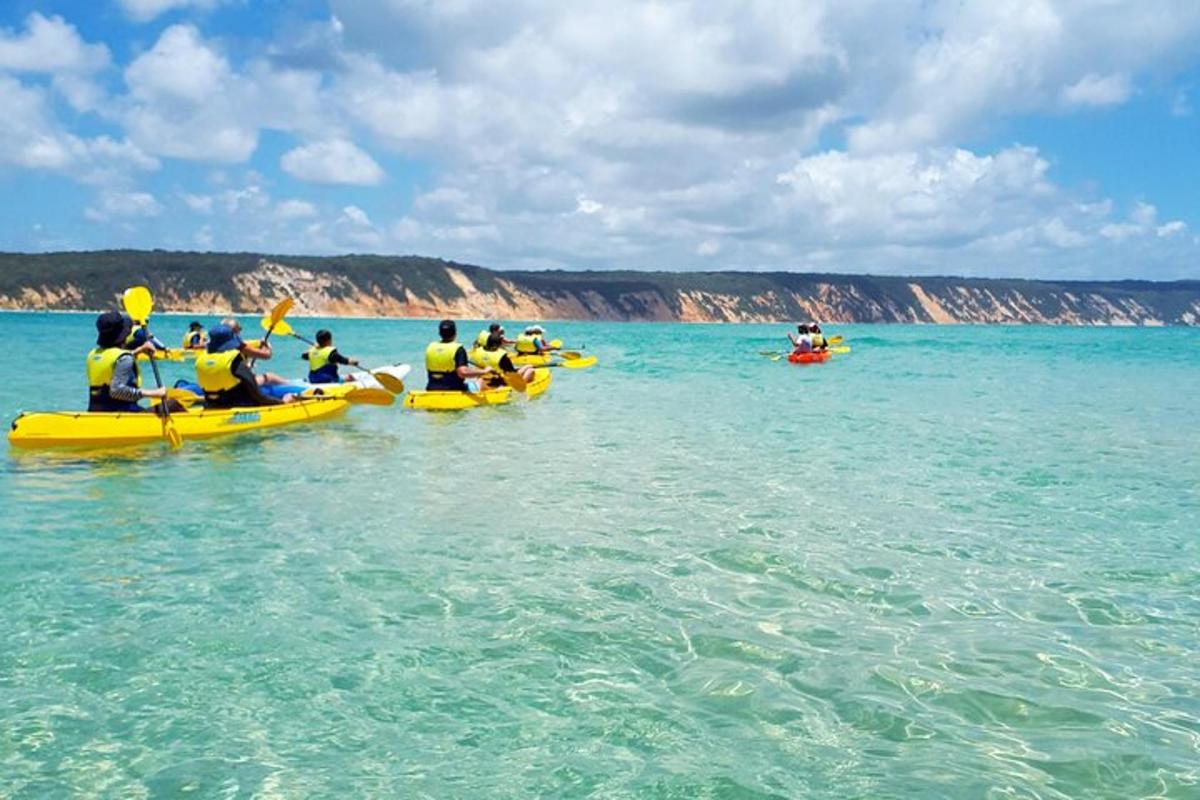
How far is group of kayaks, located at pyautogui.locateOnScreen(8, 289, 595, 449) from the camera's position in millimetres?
13609

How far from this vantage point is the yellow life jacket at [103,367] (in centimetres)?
1341

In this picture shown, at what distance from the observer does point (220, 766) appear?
14.7 feet

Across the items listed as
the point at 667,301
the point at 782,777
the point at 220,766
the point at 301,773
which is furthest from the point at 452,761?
the point at 667,301

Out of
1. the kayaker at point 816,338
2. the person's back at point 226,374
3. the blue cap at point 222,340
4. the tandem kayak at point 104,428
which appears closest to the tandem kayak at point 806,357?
the kayaker at point 816,338

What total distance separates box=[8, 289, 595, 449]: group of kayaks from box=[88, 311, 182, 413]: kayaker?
202 millimetres

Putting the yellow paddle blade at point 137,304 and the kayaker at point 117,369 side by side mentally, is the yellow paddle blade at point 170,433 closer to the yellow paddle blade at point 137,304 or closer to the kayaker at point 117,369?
the kayaker at point 117,369

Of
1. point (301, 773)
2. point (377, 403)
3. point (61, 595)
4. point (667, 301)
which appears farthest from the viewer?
point (667, 301)

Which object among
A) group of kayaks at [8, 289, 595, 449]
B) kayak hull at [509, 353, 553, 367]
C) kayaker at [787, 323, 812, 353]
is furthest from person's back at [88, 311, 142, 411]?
kayaker at [787, 323, 812, 353]

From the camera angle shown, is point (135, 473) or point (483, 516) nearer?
point (483, 516)

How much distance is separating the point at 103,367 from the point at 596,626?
33.9ft

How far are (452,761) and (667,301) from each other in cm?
18995

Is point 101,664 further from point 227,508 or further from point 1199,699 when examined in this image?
point 1199,699

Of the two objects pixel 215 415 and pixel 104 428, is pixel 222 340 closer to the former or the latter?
pixel 215 415

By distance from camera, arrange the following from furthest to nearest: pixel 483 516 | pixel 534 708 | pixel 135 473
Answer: pixel 135 473, pixel 483 516, pixel 534 708
